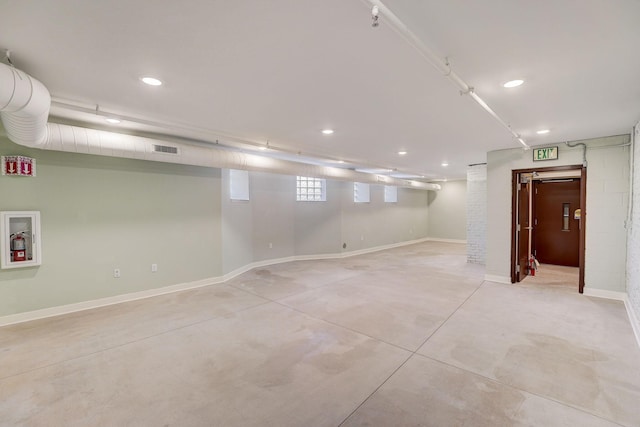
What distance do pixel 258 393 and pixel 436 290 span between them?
354cm

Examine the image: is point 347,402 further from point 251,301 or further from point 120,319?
point 120,319

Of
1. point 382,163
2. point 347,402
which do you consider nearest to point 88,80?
point 347,402

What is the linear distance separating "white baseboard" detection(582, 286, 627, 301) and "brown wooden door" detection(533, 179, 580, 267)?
2.52 m

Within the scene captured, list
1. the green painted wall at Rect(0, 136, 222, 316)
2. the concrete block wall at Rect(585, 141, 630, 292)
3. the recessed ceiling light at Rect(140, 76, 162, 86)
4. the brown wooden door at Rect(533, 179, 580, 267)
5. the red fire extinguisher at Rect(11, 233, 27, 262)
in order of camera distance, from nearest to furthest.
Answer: the recessed ceiling light at Rect(140, 76, 162, 86)
the red fire extinguisher at Rect(11, 233, 27, 262)
the green painted wall at Rect(0, 136, 222, 316)
the concrete block wall at Rect(585, 141, 630, 292)
the brown wooden door at Rect(533, 179, 580, 267)

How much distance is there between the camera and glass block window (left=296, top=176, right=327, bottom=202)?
7.32 m

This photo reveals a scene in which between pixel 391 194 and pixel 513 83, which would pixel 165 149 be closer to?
pixel 513 83

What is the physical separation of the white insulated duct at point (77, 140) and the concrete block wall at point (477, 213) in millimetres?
4070

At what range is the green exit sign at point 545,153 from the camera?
183 inches

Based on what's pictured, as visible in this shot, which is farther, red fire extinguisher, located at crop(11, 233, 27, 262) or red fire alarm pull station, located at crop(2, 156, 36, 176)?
red fire extinguisher, located at crop(11, 233, 27, 262)

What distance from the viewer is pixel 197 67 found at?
2.20 meters

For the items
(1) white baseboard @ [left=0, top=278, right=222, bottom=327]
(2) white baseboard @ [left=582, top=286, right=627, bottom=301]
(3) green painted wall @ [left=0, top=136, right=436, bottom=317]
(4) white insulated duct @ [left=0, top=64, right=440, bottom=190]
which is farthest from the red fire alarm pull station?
(2) white baseboard @ [left=582, top=286, right=627, bottom=301]

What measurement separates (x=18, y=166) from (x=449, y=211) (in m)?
11.9

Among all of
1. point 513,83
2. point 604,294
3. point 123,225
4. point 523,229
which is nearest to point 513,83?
point 513,83

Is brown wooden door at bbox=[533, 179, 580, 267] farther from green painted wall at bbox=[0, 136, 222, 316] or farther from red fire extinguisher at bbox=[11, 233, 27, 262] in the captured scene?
red fire extinguisher at bbox=[11, 233, 27, 262]
